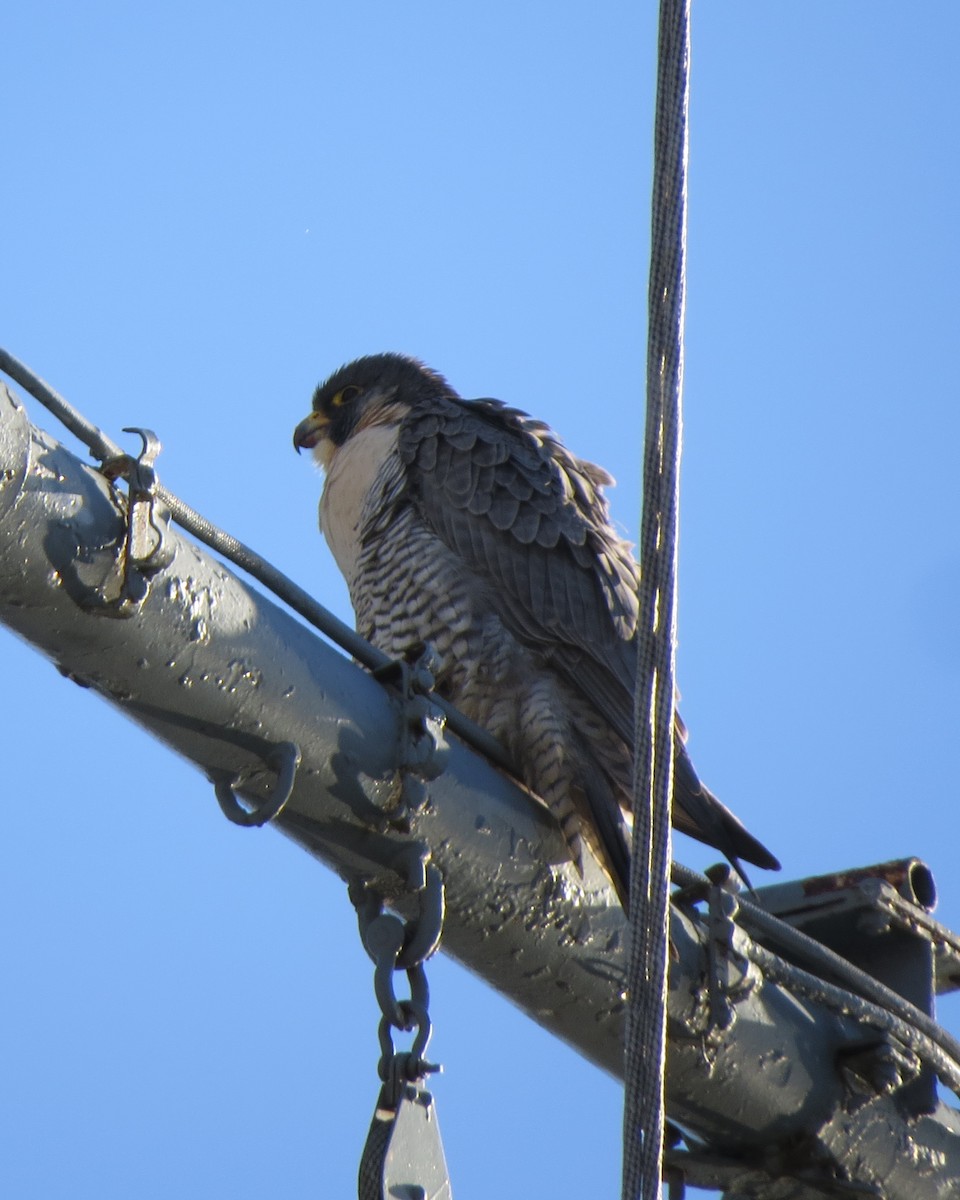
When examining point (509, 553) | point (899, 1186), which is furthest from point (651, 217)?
point (509, 553)

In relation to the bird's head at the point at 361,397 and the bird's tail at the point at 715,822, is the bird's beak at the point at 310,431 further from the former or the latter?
the bird's tail at the point at 715,822

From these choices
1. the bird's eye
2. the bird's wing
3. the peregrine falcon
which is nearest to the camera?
the peregrine falcon

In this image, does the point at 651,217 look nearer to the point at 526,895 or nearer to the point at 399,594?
the point at 526,895

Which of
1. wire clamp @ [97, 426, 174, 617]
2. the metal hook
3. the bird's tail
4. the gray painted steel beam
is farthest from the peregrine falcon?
wire clamp @ [97, 426, 174, 617]

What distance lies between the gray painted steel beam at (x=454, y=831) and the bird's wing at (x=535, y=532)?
812 millimetres

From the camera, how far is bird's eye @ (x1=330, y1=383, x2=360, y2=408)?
5789 millimetres

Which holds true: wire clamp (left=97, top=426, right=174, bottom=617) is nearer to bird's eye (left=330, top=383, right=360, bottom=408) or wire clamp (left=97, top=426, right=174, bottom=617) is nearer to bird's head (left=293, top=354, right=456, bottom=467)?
bird's head (left=293, top=354, right=456, bottom=467)

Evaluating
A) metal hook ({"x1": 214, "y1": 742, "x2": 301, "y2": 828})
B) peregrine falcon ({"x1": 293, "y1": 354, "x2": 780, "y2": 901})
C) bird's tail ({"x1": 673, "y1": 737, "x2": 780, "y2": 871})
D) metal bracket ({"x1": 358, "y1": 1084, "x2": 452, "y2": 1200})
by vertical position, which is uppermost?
peregrine falcon ({"x1": 293, "y1": 354, "x2": 780, "y2": 901})

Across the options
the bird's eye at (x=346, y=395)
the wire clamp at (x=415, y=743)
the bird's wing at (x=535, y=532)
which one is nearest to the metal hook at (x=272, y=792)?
the wire clamp at (x=415, y=743)

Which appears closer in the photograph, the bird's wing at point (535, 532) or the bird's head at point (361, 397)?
the bird's wing at point (535, 532)

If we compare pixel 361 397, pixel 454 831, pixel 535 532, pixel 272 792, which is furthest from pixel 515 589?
pixel 361 397

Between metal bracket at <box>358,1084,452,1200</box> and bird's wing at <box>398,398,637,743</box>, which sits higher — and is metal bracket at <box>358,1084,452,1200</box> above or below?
below

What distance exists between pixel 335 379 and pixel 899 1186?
137 inches

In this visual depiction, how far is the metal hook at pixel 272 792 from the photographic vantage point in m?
A: 2.20
